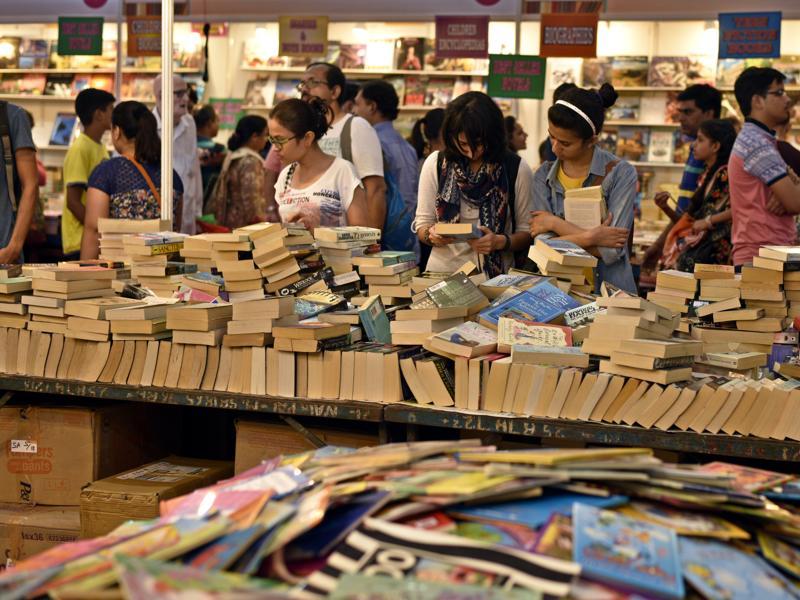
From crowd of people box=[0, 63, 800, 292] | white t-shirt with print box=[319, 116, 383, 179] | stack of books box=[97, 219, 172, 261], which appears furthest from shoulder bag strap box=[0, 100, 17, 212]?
white t-shirt with print box=[319, 116, 383, 179]

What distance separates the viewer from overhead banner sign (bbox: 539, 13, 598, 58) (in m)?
7.62

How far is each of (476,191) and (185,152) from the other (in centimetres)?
248

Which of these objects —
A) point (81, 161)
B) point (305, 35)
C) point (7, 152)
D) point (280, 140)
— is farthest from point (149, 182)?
point (305, 35)

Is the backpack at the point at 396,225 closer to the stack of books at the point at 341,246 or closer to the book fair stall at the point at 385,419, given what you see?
the book fair stall at the point at 385,419

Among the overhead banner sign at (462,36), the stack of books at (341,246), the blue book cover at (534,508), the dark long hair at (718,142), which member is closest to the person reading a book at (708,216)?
the dark long hair at (718,142)

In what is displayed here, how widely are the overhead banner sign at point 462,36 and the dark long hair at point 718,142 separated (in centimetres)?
240

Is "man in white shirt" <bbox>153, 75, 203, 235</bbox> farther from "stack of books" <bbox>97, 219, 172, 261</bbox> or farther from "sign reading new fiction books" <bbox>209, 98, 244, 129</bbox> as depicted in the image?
"sign reading new fiction books" <bbox>209, 98, 244, 129</bbox>

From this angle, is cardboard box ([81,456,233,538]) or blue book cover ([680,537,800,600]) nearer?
blue book cover ([680,537,800,600])

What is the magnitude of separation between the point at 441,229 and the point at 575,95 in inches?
29.1

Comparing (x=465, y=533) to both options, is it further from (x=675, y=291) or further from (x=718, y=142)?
(x=718, y=142)

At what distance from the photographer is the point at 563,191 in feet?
14.5

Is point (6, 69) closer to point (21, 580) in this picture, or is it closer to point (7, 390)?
point (7, 390)

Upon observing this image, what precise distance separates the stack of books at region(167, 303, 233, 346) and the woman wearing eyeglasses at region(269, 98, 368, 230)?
1027mm

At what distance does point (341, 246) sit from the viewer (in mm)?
4293
